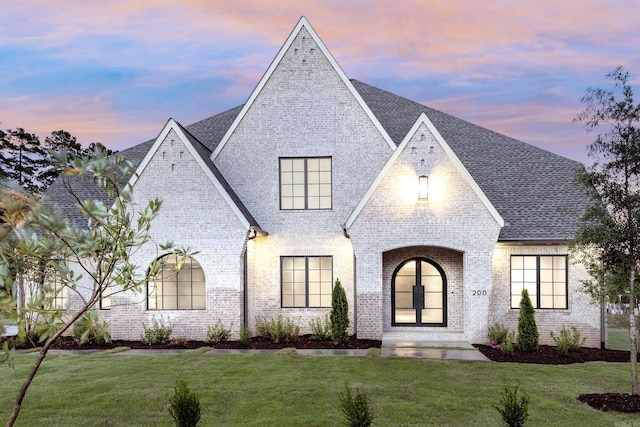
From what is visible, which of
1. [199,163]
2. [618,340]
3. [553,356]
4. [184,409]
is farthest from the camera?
[618,340]

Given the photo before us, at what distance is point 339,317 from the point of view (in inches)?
647

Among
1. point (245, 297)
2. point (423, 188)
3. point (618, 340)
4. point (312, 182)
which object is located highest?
point (312, 182)

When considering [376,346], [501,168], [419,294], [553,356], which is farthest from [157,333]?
[501,168]

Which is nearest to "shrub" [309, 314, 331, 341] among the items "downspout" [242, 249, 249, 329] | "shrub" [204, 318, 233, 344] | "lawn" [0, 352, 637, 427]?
"downspout" [242, 249, 249, 329]

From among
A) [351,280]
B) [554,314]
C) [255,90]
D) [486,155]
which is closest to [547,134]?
[486,155]

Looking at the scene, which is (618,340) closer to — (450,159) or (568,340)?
(568,340)

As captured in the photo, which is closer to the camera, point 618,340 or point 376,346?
point 376,346

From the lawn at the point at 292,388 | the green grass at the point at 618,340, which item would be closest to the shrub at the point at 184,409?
the lawn at the point at 292,388

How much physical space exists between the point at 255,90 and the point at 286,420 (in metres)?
13.9

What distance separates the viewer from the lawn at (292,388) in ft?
28.6

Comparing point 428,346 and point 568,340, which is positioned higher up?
point 568,340

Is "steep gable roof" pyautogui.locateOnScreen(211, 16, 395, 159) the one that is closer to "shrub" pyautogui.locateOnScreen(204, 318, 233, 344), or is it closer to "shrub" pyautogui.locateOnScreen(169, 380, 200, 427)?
"shrub" pyautogui.locateOnScreen(204, 318, 233, 344)

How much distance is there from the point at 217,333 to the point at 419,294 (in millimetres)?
7509

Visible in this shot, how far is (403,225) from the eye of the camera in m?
16.9
